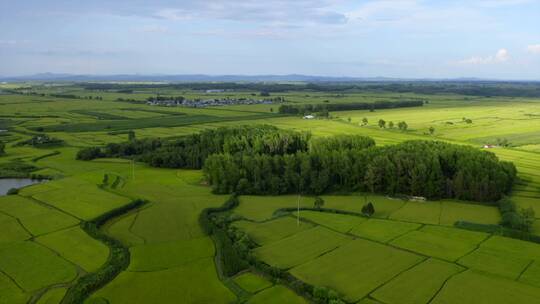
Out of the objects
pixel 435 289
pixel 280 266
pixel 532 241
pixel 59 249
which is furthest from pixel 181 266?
pixel 532 241

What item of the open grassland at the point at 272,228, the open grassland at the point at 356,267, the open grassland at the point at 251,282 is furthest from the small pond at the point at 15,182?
the open grassland at the point at 356,267

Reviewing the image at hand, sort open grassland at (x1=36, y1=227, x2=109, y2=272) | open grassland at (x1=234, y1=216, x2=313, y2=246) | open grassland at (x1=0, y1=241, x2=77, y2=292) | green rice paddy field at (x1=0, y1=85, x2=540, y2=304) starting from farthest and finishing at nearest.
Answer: open grassland at (x1=234, y1=216, x2=313, y2=246) < open grassland at (x1=36, y1=227, x2=109, y2=272) < open grassland at (x1=0, y1=241, x2=77, y2=292) < green rice paddy field at (x1=0, y1=85, x2=540, y2=304)

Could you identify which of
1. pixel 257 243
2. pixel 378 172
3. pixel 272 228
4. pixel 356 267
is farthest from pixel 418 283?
pixel 378 172

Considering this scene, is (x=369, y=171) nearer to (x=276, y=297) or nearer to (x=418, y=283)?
(x=418, y=283)

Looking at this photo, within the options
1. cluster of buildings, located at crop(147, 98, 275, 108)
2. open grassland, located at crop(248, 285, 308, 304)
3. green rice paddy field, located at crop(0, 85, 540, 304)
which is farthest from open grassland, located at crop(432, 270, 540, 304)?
cluster of buildings, located at crop(147, 98, 275, 108)

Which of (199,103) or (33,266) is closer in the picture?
(33,266)

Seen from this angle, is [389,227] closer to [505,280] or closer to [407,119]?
[505,280]

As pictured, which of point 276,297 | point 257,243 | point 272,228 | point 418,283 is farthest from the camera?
point 272,228

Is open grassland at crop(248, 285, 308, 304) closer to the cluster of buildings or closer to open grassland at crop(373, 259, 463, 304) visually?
open grassland at crop(373, 259, 463, 304)

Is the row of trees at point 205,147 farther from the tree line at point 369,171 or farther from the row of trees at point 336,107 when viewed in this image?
the row of trees at point 336,107
